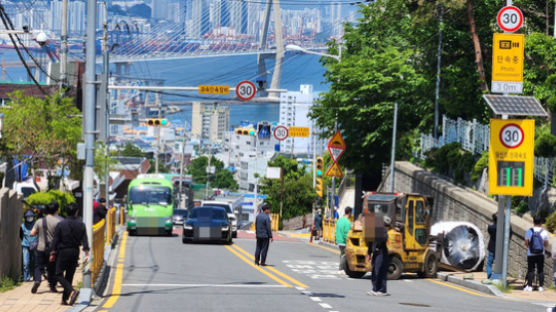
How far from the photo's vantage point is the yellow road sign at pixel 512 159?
20.0 meters

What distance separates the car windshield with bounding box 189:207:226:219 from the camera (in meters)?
36.2

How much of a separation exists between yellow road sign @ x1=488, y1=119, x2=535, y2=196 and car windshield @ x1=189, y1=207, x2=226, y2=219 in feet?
58.8

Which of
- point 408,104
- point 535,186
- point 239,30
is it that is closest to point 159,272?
point 535,186

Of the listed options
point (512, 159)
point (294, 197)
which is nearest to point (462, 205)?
point (512, 159)

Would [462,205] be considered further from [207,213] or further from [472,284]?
[207,213]

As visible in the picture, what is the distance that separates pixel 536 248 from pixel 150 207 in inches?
1061

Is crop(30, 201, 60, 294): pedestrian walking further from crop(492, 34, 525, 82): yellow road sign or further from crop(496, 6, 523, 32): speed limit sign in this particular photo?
crop(496, 6, 523, 32): speed limit sign

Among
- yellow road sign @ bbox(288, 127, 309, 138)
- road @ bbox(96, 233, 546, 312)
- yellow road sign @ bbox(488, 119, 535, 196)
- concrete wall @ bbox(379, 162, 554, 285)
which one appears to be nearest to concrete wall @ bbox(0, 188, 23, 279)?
road @ bbox(96, 233, 546, 312)

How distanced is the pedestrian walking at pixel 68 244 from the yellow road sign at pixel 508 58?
10483 millimetres

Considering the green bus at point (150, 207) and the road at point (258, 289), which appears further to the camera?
the green bus at point (150, 207)

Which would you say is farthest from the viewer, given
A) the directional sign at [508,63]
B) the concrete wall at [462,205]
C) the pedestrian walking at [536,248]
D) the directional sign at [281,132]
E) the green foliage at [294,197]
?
the green foliage at [294,197]

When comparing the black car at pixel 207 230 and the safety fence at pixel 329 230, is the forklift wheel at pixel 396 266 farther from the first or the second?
the safety fence at pixel 329 230

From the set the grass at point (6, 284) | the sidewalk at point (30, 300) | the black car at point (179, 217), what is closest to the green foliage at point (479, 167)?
the sidewalk at point (30, 300)

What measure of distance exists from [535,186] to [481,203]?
2215 mm
